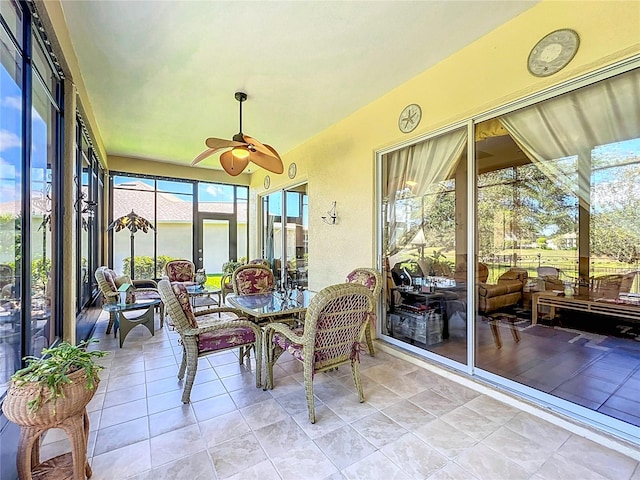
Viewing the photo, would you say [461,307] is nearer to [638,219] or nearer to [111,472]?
[638,219]

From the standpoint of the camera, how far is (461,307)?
3.22 meters

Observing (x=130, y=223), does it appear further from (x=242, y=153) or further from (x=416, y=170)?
(x=416, y=170)

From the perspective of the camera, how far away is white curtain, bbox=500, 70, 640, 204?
2088mm

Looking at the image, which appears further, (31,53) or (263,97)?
(263,97)

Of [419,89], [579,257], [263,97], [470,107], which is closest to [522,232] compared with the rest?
[579,257]

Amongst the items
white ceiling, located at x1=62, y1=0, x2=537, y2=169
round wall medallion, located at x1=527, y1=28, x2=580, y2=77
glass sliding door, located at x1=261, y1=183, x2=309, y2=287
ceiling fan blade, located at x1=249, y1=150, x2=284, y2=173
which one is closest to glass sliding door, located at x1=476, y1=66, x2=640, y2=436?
round wall medallion, located at x1=527, y1=28, x2=580, y2=77

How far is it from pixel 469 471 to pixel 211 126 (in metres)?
5.10

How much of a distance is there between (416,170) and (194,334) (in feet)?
9.62

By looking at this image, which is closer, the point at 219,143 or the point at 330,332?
the point at 330,332

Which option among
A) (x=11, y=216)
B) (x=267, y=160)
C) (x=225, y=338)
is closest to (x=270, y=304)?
(x=225, y=338)

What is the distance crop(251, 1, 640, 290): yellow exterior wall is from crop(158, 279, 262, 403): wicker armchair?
1.91m

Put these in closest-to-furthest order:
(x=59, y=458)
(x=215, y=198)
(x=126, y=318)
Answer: (x=59, y=458)
(x=126, y=318)
(x=215, y=198)

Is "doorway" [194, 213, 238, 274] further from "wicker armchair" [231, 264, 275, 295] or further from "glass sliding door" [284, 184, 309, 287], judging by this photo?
"wicker armchair" [231, 264, 275, 295]

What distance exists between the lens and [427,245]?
3613 millimetres
